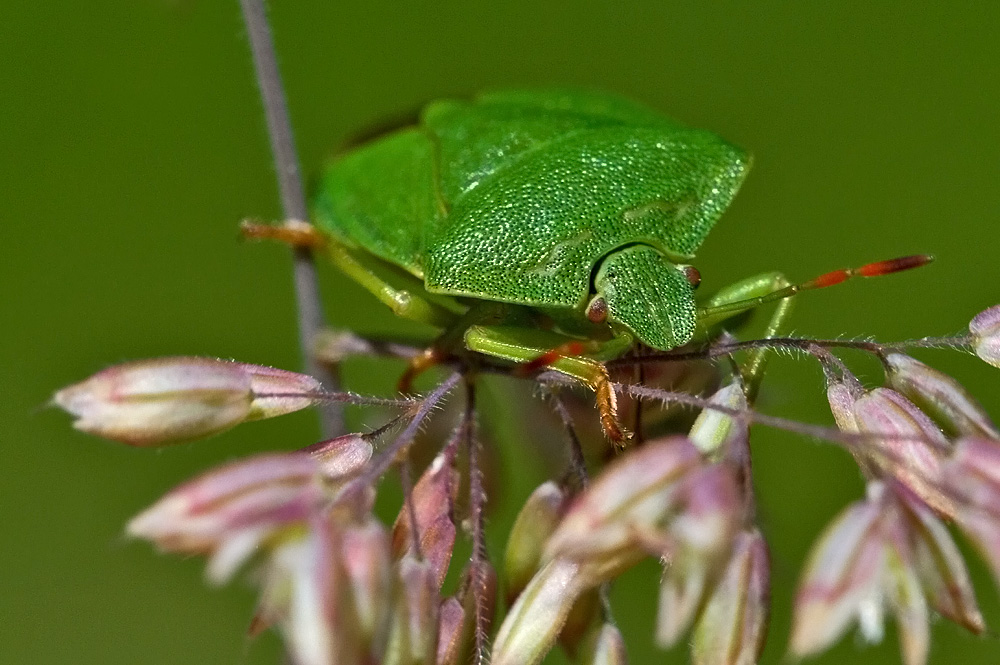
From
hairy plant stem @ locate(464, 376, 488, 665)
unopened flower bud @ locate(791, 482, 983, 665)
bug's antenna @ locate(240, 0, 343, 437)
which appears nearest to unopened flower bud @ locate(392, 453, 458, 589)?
hairy plant stem @ locate(464, 376, 488, 665)

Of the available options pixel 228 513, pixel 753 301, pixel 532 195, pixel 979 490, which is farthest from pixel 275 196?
pixel 979 490

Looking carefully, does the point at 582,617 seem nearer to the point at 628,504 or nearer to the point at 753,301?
the point at 628,504

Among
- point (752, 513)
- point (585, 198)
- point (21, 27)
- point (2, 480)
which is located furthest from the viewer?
point (21, 27)

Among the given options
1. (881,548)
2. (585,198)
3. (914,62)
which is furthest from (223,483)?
(914,62)

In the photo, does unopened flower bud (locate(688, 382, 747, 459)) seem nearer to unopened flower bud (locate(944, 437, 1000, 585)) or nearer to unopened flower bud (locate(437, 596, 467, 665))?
unopened flower bud (locate(944, 437, 1000, 585))

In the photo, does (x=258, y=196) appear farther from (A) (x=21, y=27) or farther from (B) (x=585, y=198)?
(B) (x=585, y=198)

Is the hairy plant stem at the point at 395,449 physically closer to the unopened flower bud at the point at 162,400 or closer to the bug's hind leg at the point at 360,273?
the unopened flower bud at the point at 162,400
